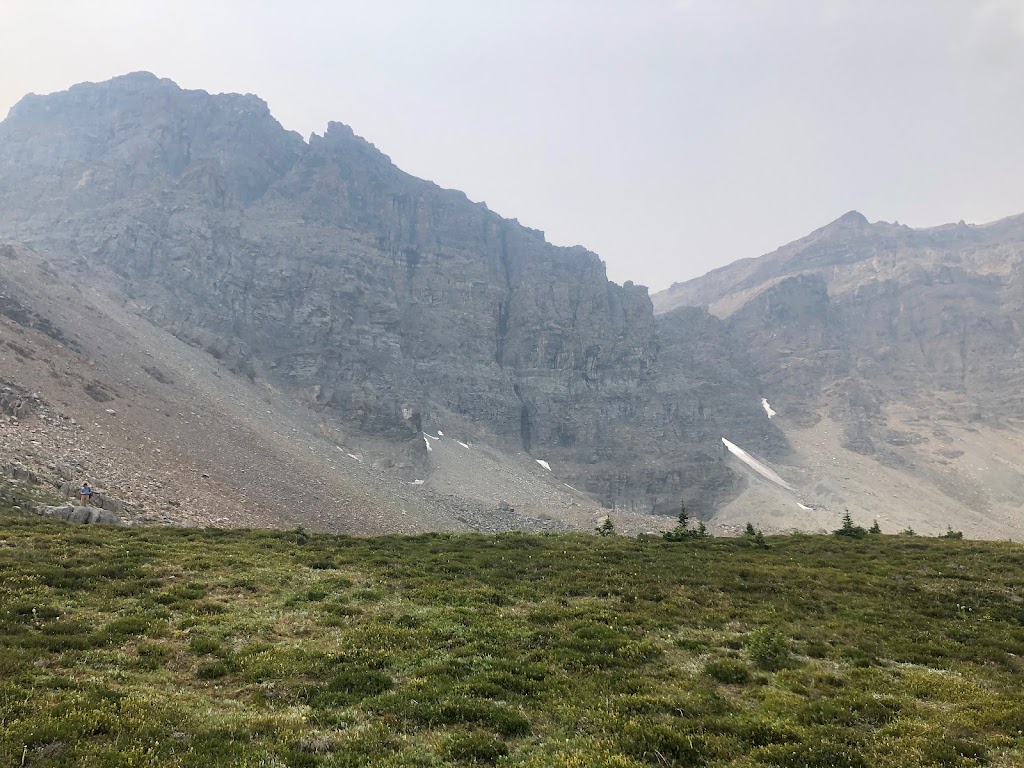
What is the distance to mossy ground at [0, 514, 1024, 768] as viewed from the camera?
1030cm

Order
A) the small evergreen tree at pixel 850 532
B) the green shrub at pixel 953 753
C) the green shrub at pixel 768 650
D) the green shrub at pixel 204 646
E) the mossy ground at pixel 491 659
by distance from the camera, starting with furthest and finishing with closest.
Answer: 1. the small evergreen tree at pixel 850 532
2. the green shrub at pixel 768 650
3. the green shrub at pixel 204 646
4. the mossy ground at pixel 491 659
5. the green shrub at pixel 953 753

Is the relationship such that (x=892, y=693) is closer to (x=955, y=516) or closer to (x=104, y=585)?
(x=104, y=585)

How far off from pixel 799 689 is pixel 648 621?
6005 mm

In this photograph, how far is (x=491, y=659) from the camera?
594 inches

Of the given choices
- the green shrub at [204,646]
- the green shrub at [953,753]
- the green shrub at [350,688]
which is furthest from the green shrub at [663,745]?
the green shrub at [204,646]

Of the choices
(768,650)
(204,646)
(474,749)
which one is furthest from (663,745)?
(204,646)

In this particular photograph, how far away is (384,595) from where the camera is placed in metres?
22.1

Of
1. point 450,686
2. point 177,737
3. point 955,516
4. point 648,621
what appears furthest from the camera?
point 955,516

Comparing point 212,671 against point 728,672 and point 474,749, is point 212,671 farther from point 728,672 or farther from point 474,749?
point 728,672

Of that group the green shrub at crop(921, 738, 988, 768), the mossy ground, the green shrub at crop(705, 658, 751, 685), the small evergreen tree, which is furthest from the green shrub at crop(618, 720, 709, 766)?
the small evergreen tree

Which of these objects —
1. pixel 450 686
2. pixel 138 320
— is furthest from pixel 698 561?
pixel 138 320

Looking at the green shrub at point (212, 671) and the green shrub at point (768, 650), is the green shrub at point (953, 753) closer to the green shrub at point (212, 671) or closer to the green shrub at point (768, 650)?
the green shrub at point (768, 650)

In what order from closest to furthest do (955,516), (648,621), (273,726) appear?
(273,726), (648,621), (955,516)

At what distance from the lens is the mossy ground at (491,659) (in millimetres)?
10305
